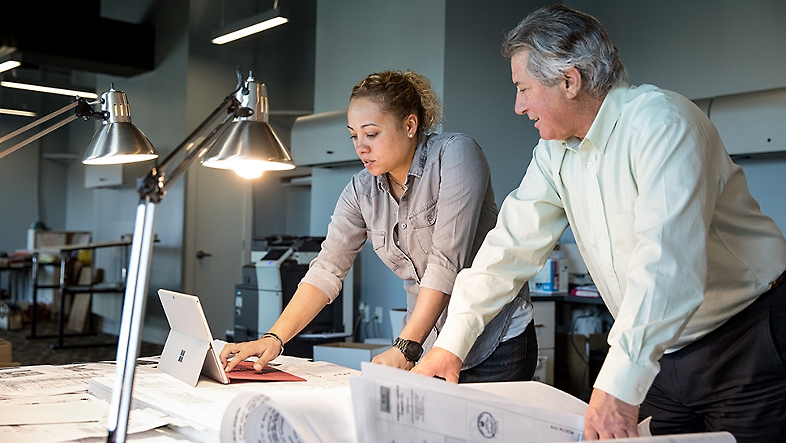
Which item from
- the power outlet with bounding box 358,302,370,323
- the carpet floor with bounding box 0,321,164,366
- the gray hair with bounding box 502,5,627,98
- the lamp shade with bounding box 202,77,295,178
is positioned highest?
the gray hair with bounding box 502,5,627,98

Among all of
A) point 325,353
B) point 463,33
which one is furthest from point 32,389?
point 463,33

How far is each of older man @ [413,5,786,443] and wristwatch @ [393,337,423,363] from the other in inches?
9.1

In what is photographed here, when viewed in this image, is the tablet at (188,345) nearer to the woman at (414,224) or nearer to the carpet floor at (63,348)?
the woman at (414,224)

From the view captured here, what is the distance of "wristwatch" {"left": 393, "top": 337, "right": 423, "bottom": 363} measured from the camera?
1574 millimetres

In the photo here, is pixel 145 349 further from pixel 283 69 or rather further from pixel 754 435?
pixel 754 435

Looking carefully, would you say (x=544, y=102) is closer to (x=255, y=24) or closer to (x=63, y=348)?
(x=255, y=24)

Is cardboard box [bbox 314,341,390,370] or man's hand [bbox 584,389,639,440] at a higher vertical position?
man's hand [bbox 584,389,639,440]

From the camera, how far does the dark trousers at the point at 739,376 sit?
1232 millimetres

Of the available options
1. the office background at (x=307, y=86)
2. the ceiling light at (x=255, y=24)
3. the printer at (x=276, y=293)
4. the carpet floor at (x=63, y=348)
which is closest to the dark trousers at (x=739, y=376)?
the printer at (x=276, y=293)

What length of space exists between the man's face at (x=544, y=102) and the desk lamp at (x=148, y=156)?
0.50m

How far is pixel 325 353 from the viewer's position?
374 centimetres

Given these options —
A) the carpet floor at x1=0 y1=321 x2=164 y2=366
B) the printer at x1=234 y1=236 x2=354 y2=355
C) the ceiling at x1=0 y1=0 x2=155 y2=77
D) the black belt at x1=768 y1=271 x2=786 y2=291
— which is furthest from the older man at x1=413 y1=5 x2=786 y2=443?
the ceiling at x1=0 y1=0 x2=155 y2=77

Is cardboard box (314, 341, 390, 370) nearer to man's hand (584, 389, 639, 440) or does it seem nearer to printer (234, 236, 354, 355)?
printer (234, 236, 354, 355)

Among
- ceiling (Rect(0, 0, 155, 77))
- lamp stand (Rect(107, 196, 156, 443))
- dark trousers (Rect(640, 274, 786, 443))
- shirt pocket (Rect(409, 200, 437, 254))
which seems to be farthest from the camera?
ceiling (Rect(0, 0, 155, 77))
